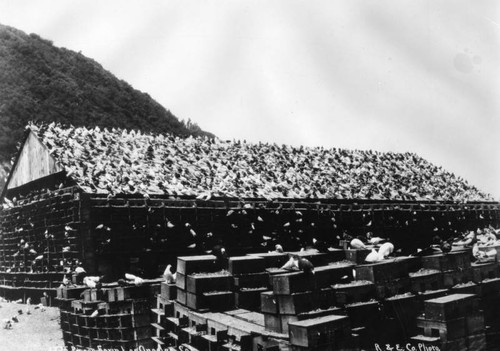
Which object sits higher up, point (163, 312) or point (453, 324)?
point (453, 324)

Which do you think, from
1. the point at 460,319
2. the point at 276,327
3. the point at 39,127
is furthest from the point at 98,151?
the point at 460,319

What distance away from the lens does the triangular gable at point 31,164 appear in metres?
18.1

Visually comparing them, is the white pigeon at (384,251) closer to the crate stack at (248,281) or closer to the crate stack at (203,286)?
the crate stack at (248,281)

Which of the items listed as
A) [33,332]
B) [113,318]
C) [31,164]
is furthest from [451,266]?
[31,164]

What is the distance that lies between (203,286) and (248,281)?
1.25 m

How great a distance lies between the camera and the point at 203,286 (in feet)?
32.2

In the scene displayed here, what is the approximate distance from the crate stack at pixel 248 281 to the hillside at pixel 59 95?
3053cm

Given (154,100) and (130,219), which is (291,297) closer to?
(130,219)

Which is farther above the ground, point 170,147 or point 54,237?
point 170,147

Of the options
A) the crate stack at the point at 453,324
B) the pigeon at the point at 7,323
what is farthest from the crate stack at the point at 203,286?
the pigeon at the point at 7,323

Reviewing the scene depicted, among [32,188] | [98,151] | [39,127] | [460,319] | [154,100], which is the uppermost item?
[154,100]

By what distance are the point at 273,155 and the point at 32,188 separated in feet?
42.3

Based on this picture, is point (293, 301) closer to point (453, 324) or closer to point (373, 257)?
point (453, 324)

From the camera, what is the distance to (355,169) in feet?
92.3
